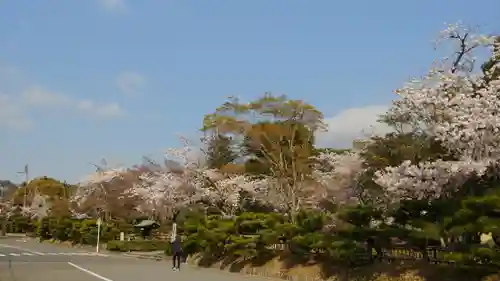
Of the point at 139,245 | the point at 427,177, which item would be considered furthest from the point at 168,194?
the point at 427,177

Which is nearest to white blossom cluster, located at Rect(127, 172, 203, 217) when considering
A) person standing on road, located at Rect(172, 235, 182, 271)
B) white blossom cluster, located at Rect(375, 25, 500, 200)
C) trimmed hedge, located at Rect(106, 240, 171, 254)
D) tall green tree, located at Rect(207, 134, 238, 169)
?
trimmed hedge, located at Rect(106, 240, 171, 254)

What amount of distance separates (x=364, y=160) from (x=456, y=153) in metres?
4.25

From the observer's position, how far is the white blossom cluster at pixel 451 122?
14484 mm

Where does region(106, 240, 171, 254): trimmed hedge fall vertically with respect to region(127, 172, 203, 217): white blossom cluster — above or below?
below

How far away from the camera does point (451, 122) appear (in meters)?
15.4

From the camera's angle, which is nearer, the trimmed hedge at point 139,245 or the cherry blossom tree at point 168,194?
the cherry blossom tree at point 168,194

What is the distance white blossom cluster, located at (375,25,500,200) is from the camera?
1448 centimetres

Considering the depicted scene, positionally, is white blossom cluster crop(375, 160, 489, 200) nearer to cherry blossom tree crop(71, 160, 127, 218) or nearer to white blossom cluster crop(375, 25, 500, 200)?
white blossom cluster crop(375, 25, 500, 200)

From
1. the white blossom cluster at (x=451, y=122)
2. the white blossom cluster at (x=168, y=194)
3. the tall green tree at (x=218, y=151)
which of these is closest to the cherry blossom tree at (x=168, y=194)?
the white blossom cluster at (x=168, y=194)

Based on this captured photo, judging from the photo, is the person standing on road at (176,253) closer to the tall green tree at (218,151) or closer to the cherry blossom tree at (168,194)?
the cherry blossom tree at (168,194)

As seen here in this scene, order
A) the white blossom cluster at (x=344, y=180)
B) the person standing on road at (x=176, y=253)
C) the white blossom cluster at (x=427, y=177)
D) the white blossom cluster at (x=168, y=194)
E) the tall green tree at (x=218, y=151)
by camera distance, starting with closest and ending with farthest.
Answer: the white blossom cluster at (x=427, y=177)
the white blossom cluster at (x=344, y=180)
the person standing on road at (x=176, y=253)
the white blossom cluster at (x=168, y=194)
the tall green tree at (x=218, y=151)

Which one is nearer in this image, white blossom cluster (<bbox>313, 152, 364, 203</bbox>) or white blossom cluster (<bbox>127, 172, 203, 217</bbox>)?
white blossom cluster (<bbox>313, 152, 364, 203</bbox>)

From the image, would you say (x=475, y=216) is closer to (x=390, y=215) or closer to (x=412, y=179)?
(x=412, y=179)

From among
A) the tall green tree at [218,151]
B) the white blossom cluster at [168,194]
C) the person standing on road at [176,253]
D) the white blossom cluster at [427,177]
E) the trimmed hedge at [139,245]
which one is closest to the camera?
the white blossom cluster at [427,177]
